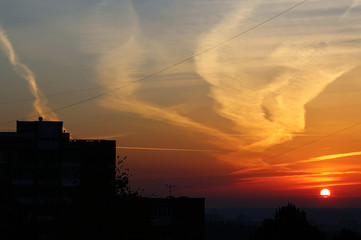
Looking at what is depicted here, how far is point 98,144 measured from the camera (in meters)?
146

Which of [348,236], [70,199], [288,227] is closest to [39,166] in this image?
[70,199]

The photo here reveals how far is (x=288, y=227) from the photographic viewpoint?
332 ft

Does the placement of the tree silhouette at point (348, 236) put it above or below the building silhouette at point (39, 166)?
below

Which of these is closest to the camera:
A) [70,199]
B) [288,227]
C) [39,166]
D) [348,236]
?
[348,236]

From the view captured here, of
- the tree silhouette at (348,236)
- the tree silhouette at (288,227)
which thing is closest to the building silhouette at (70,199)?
the tree silhouette at (288,227)

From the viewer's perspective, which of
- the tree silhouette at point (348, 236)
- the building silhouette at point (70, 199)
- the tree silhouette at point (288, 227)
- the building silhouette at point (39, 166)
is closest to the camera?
the building silhouette at point (70, 199)

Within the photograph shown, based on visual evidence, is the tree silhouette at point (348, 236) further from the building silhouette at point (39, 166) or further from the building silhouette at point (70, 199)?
the building silhouette at point (39, 166)

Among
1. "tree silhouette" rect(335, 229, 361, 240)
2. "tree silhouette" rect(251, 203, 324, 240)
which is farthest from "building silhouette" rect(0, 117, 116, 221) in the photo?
"tree silhouette" rect(335, 229, 361, 240)

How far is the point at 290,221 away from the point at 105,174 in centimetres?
4703

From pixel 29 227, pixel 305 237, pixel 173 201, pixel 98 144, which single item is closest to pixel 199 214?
pixel 173 201

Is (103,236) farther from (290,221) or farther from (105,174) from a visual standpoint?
(290,221)

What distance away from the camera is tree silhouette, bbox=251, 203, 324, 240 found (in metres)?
98.6

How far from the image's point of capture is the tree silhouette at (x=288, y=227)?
9856 centimetres

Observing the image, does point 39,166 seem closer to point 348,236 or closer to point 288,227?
point 288,227
